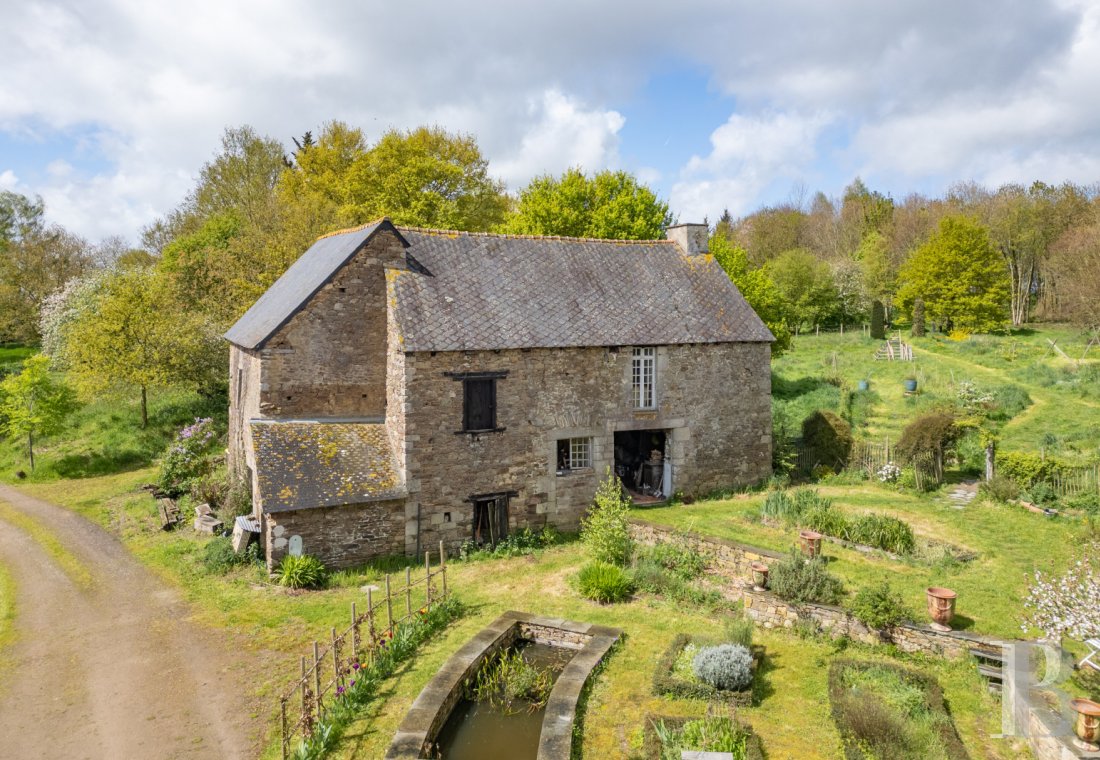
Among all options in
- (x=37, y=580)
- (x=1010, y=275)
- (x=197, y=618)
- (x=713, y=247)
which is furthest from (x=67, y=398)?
(x=1010, y=275)

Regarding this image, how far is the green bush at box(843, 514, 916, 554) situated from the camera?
15.8 m

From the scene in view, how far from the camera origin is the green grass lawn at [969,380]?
23844 millimetres

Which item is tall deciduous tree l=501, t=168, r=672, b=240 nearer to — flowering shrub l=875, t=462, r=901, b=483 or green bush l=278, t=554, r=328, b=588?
flowering shrub l=875, t=462, r=901, b=483

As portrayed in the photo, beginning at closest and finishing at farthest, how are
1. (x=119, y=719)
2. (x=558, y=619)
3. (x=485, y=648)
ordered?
(x=119, y=719)
(x=485, y=648)
(x=558, y=619)

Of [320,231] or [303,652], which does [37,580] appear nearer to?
[303,652]

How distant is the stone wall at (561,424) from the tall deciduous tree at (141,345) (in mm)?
16256

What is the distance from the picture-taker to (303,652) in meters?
12.4

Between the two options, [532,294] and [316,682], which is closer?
[316,682]

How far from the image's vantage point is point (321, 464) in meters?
16.1

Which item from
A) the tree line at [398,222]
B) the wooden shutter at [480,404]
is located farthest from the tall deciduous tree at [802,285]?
the wooden shutter at [480,404]

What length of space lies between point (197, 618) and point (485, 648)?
6.50 meters

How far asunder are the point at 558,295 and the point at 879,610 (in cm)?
1169

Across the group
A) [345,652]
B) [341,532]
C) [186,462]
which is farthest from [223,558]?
[186,462]

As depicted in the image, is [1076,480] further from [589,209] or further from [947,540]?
[589,209]
